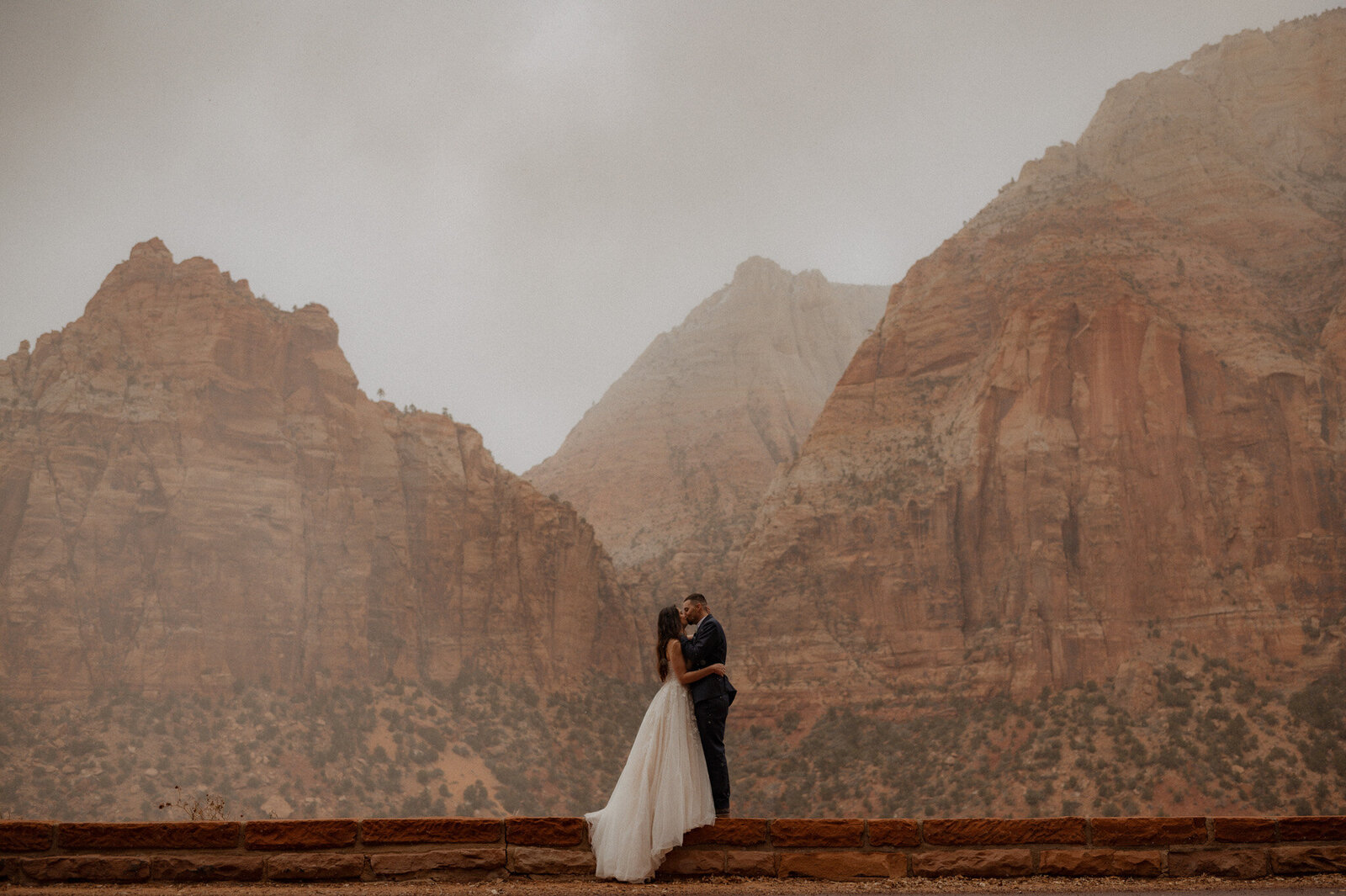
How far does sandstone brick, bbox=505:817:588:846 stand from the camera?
7.39 meters

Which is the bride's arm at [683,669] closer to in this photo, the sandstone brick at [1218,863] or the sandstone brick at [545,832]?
the sandstone brick at [545,832]

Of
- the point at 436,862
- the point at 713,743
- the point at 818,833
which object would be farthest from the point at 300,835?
the point at 818,833

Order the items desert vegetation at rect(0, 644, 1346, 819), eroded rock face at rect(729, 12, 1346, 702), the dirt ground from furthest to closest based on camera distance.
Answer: eroded rock face at rect(729, 12, 1346, 702) → desert vegetation at rect(0, 644, 1346, 819) → the dirt ground

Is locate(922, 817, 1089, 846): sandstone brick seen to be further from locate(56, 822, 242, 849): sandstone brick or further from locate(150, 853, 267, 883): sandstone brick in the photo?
locate(56, 822, 242, 849): sandstone brick

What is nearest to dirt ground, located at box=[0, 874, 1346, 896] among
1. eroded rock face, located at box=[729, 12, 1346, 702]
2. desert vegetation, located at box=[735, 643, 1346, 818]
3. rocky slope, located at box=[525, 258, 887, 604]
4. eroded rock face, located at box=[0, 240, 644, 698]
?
desert vegetation, located at box=[735, 643, 1346, 818]

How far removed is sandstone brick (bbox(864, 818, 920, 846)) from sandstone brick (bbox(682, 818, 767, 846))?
74cm

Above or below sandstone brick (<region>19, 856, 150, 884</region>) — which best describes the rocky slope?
above

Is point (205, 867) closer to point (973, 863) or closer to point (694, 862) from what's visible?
point (694, 862)

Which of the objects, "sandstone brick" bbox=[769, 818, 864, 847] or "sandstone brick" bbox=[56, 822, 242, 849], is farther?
"sandstone brick" bbox=[769, 818, 864, 847]

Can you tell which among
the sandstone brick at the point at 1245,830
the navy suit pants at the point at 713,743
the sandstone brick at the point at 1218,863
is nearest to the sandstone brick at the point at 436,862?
the navy suit pants at the point at 713,743

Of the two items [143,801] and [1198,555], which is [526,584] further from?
[1198,555]

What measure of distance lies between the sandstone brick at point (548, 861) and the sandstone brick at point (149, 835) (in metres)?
1.83

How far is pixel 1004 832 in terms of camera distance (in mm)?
7492

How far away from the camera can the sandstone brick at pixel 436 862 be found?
7.21 m
